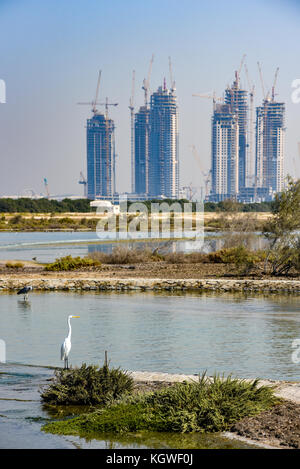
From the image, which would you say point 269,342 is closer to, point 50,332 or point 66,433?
point 50,332

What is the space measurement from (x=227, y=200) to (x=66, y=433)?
34.0m

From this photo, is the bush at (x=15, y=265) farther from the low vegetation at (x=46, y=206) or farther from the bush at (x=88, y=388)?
the low vegetation at (x=46, y=206)

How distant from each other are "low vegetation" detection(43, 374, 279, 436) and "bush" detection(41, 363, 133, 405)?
54cm

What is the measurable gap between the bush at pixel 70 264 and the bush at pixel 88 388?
830 inches

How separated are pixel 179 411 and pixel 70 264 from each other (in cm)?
2321

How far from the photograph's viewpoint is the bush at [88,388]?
870cm

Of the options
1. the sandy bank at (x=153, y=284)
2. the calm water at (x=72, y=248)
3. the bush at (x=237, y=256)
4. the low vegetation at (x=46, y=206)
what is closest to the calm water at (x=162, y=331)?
the sandy bank at (x=153, y=284)

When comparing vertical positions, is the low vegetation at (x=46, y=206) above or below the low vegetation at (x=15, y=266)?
above

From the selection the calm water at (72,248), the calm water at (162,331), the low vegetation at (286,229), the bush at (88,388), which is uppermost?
the low vegetation at (286,229)

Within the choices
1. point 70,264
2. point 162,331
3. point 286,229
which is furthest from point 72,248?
point 162,331

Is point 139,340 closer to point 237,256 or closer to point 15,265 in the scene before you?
point 237,256

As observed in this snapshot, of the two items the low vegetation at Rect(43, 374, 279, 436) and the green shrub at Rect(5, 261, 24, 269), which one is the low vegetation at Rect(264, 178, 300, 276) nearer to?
the green shrub at Rect(5, 261, 24, 269)
